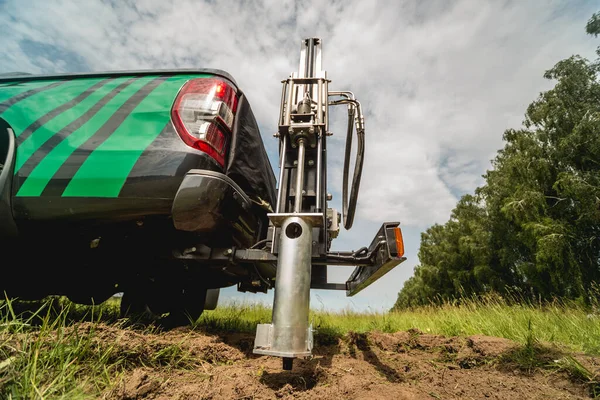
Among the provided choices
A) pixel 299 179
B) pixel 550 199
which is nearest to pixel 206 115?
pixel 299 179

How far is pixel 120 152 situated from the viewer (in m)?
1.70

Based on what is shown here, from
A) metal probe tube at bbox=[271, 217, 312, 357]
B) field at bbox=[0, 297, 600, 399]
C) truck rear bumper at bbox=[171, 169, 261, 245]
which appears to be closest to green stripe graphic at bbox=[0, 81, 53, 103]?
field at bbox=[0, 297, 600, 399]

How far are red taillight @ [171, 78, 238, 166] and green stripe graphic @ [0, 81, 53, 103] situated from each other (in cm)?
A: 127

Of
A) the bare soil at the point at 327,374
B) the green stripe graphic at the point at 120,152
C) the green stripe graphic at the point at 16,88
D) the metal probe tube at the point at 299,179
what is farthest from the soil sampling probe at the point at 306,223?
the green stripe graphic at the point at 16,88

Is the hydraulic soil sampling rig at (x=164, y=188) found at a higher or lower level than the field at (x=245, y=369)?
higher

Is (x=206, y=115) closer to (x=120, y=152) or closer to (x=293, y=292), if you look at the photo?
(x=120, y=152)

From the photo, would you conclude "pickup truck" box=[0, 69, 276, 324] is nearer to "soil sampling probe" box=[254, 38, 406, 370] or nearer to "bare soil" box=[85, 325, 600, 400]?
"soil sampling probe" box=[254, 38, 406, 370]

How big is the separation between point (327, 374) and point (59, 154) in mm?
1928

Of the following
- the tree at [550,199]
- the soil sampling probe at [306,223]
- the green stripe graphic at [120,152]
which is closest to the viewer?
the soil sampling probe at [306,223]

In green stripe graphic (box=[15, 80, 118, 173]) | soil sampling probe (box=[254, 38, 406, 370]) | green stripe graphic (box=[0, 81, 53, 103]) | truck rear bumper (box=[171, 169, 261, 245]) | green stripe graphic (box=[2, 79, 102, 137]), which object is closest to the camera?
soil sampling probe (box=[254, 38, 406, 370])

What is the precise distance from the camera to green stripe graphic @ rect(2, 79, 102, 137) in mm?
1884

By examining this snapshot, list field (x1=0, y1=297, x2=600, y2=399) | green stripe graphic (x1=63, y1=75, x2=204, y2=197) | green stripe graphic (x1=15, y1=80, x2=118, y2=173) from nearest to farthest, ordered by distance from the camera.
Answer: field (x1=0, y1=297, x2=600, y2=399)
green stripe graphic (x1=63, y1=75, x2=204, y2=197)
green stripe graphic (x1=15, y1=80, x2=118, y2=173)

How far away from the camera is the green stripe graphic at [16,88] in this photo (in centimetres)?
210

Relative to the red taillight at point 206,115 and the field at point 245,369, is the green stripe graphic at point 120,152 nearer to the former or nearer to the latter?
the red taillight at point 206,115
